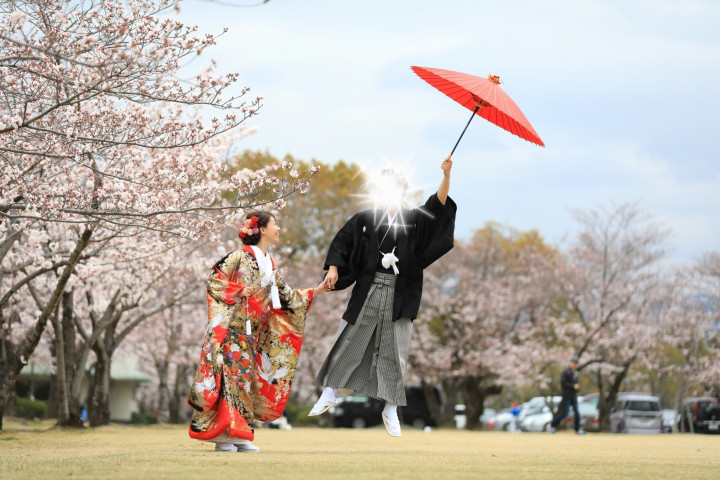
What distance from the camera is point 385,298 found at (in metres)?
7.33

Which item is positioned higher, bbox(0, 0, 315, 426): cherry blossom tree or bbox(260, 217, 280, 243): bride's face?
bbox(0, 0, 315, 426): cherry blossom tree

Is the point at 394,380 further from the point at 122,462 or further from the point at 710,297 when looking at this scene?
the point at 710,297

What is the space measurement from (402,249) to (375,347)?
883 mm

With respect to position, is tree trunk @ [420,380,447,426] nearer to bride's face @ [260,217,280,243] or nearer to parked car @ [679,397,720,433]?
parked car @ [679,397,720,433]

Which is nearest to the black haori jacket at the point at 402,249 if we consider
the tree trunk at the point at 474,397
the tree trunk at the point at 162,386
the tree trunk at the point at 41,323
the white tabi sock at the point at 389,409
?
the white tabi sock at the point at 389,409

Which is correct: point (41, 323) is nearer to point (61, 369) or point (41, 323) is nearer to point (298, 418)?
point (61, 369)

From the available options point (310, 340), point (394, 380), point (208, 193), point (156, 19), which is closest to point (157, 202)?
point (208, 193)

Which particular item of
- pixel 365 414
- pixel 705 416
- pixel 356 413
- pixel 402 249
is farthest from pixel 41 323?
pixel 705 416

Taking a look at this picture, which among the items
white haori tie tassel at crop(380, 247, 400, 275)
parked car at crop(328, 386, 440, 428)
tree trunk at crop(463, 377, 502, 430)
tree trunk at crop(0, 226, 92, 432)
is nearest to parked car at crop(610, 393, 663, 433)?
tree trunk at crop(463, 377, 502, 430)

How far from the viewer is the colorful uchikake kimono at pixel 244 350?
22.5ft

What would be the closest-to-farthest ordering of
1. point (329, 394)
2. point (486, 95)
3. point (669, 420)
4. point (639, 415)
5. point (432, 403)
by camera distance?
1. point (486, 95)
2. point (329, 394)
3. point (639, 415)
4. point (432, 403)
5. point (669, 420)

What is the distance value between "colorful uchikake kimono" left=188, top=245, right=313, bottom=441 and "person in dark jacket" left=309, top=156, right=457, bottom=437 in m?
0.38

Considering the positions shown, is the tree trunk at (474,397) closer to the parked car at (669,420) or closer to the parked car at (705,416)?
the parked car at (669,420)

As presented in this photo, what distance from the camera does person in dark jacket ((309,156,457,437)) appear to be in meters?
7.28
